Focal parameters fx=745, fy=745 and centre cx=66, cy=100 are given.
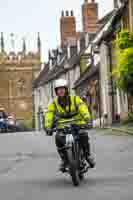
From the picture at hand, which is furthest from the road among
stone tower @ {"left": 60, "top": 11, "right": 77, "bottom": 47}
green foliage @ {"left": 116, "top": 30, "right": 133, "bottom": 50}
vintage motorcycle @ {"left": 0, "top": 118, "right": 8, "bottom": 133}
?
stone tower @ {"left": 60, "top": 11, "right": 77, "bottom": 47}

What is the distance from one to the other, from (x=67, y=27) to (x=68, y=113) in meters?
67.6

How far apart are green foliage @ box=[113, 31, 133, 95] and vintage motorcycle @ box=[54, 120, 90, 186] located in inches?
1031

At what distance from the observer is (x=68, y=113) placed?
12.0 metres

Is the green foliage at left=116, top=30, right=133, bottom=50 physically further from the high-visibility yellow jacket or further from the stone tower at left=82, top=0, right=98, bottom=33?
the stone tower at left=82, top=0, right=98, bottom=33

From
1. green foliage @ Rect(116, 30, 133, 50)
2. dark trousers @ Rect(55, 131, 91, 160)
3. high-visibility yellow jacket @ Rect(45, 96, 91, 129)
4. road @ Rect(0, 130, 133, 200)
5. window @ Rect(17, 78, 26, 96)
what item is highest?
green foliage @ Rect(116, 30, 133, 50)

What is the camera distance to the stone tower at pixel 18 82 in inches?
4178

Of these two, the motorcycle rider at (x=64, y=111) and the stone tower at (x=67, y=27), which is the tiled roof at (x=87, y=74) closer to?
the stone tower at (x=67, y=27)

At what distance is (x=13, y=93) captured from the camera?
107 metres

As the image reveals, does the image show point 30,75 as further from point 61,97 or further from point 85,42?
point 61,97

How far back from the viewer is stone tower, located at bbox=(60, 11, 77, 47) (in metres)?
77.4

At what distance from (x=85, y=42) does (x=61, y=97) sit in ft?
183

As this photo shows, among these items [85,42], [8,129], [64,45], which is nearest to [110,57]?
[8,129]

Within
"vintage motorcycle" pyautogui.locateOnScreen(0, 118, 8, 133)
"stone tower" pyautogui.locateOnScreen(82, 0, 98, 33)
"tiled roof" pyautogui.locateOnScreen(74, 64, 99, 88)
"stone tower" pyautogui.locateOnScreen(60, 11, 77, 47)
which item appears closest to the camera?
"vintage motorcycle" pyautogui.locateOnScreen(0, 118, 8, 133)

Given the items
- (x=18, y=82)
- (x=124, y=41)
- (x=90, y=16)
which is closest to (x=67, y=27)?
(x=90, y=16)
